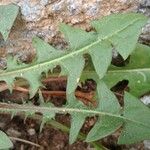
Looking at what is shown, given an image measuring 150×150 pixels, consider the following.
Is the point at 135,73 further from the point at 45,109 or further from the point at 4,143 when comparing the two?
the point at 4,143

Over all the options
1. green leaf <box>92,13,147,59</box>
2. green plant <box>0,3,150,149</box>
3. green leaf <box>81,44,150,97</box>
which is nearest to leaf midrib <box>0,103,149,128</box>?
green plant <box>0,3,150,149</box>

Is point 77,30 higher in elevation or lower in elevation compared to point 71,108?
higher

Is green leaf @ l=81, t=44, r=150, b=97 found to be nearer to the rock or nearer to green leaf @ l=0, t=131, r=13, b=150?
the rock

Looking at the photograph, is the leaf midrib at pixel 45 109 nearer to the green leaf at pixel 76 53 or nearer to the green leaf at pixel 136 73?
the green leaf at pixel 76 53

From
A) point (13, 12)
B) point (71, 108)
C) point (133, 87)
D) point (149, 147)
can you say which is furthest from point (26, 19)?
point (149, 147)

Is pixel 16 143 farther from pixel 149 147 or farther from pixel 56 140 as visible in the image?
pixel 149 147

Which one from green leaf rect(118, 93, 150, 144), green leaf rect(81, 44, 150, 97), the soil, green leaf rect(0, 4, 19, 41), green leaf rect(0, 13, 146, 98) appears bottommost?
the soil

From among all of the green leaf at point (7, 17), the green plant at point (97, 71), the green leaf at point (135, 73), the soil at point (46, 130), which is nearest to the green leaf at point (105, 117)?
the green plant at point (97, 71)
